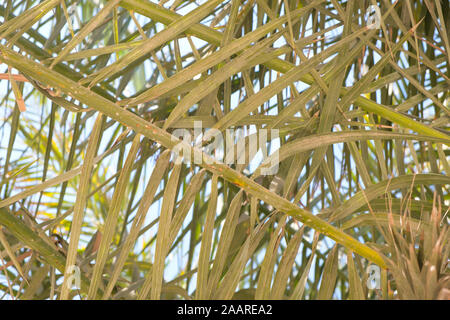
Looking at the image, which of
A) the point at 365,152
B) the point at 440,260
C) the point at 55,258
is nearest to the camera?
the point at 440,260

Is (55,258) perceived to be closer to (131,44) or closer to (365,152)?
(131,44)

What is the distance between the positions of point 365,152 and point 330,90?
18 cm

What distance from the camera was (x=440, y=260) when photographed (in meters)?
0.23

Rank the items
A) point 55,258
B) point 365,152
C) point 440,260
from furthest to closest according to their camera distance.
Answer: point 365,152 < point 55,258 < point 440,260

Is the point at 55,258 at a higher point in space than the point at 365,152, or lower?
lower

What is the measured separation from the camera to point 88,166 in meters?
0.27

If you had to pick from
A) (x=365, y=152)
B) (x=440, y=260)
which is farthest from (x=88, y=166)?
(x=365, y=152)

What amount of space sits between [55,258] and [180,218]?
13cm

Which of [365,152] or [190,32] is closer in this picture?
[190,32]
